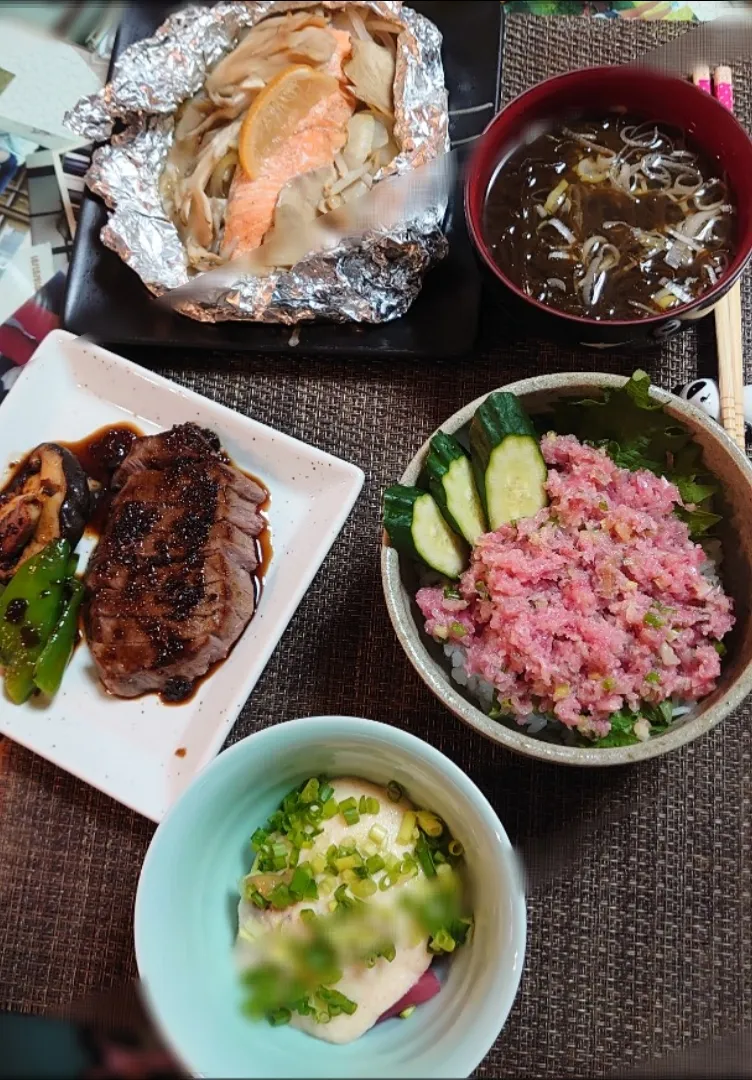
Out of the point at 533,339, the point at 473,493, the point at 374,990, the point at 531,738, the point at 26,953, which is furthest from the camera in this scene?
the point at 533,339

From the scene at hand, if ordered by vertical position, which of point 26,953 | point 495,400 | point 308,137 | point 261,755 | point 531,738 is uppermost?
point 308,137

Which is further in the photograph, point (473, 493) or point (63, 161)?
point (63, 161)

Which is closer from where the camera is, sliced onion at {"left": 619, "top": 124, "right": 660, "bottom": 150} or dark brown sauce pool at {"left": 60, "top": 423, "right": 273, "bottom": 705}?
sliced onion at {"left": 619, "top": 124, "right": 660, "bottom": 150}

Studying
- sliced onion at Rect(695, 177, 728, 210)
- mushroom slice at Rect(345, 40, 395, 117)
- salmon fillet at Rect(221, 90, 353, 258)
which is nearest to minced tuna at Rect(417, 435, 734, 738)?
sliced onion at Rect(695, 177, 728, 210)

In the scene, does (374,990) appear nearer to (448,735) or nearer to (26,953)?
(448,735)

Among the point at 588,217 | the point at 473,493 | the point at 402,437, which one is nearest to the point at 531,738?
the point at 473,493

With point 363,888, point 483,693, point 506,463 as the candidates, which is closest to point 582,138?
point 506,463

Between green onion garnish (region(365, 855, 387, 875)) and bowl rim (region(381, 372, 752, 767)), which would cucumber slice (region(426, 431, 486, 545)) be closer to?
bowl rim (region(381, 372, 752, 767))

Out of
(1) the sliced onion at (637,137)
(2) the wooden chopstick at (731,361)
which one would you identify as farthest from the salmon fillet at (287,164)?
(2) the wooden chopstick at (731,361)
